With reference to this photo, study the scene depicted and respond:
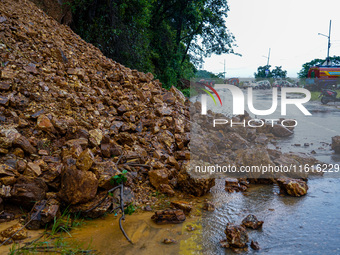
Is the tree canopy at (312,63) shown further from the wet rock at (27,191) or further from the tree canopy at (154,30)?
the wet rock at (27,191)

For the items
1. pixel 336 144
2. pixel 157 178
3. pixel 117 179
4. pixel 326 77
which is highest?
pixel 326 77

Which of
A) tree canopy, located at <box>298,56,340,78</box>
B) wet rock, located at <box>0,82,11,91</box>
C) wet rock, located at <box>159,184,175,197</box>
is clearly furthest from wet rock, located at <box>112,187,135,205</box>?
tree canopy, located at <box>298,56,340,78</box>

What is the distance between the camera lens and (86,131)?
363cm

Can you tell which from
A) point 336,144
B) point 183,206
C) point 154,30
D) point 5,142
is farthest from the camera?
point 154,30

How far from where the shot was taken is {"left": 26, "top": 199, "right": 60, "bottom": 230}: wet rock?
2.58 m

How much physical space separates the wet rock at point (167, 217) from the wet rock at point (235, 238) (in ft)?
1.67

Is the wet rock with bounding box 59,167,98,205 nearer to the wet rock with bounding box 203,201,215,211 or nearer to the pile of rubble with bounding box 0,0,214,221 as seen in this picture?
the pile of rubble with bounding box 0,0,214,221

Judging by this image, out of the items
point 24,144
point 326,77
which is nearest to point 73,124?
point 24,144

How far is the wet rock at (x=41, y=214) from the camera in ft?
8.45

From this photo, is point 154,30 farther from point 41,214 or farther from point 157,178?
point 41,214

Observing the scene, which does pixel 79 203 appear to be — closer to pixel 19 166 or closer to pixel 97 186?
pixel 97 186

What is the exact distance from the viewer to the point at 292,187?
3814 millimetres

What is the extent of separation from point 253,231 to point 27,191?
2138 mm

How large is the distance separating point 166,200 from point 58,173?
4.05 ft
